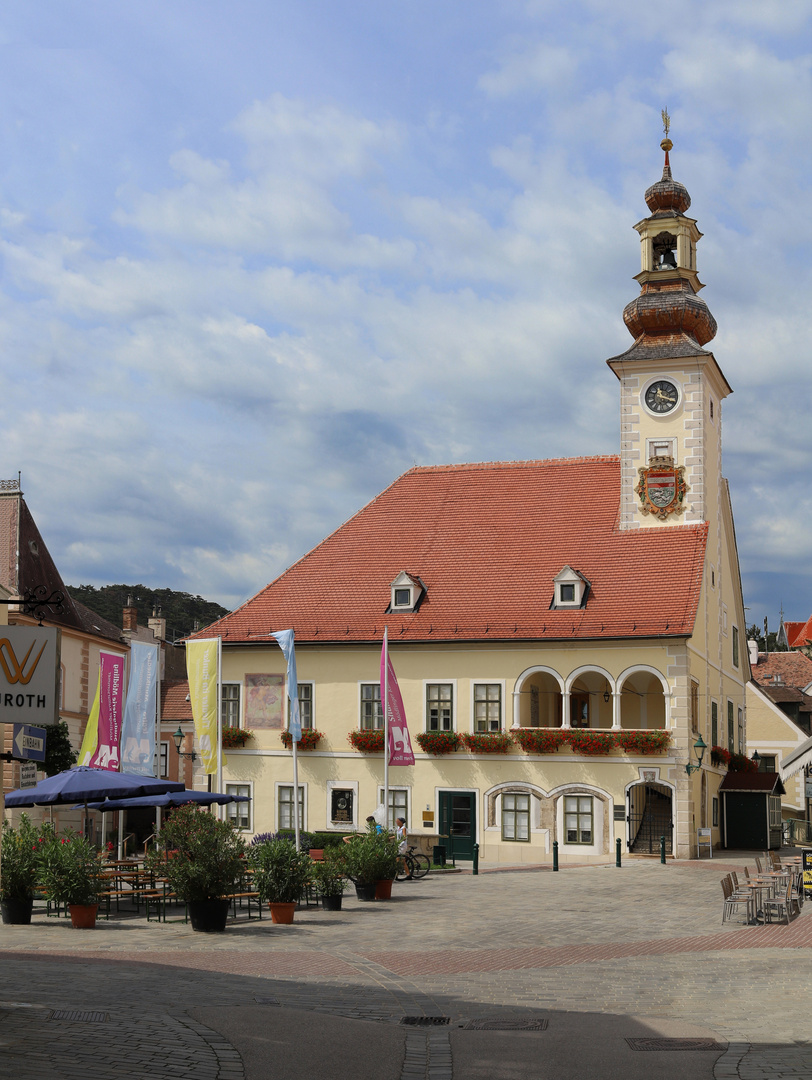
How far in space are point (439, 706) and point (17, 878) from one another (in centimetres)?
2149

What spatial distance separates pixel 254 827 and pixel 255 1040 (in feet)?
101

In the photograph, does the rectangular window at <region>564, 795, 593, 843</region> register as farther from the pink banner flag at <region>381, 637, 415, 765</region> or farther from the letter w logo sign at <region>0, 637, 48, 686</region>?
the letter w logo sign at <region>0, 637, 48, 686</region>

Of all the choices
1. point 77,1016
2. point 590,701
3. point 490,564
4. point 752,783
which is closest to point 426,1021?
point 77,1016

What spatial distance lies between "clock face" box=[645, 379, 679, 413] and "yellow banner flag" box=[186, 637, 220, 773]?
60.4ft

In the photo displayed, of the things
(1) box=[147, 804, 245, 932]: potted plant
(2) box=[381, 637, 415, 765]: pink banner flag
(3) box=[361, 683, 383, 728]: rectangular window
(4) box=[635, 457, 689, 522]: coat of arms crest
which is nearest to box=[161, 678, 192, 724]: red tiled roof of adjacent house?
(3) box=[361, 683, 383, 728]: rectangular window

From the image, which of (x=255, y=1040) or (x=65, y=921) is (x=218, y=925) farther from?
(x=255, y=1040)

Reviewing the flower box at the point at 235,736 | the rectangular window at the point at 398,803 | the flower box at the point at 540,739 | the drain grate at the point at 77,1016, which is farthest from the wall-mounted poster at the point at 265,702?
the drain grate at the point at 77,1016

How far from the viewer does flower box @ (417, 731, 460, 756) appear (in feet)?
126

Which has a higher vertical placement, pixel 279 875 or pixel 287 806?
pixel 279 875

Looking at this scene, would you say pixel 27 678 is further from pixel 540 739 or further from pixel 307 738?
pixel 307 738

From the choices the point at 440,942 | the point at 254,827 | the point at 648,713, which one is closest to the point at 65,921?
the point at 440,942

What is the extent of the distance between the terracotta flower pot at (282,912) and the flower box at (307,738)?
20.0 m

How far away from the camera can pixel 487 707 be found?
38750 millimetres

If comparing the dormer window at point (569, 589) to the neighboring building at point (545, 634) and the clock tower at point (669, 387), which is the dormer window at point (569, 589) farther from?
the clock tower at point (669, 387)
